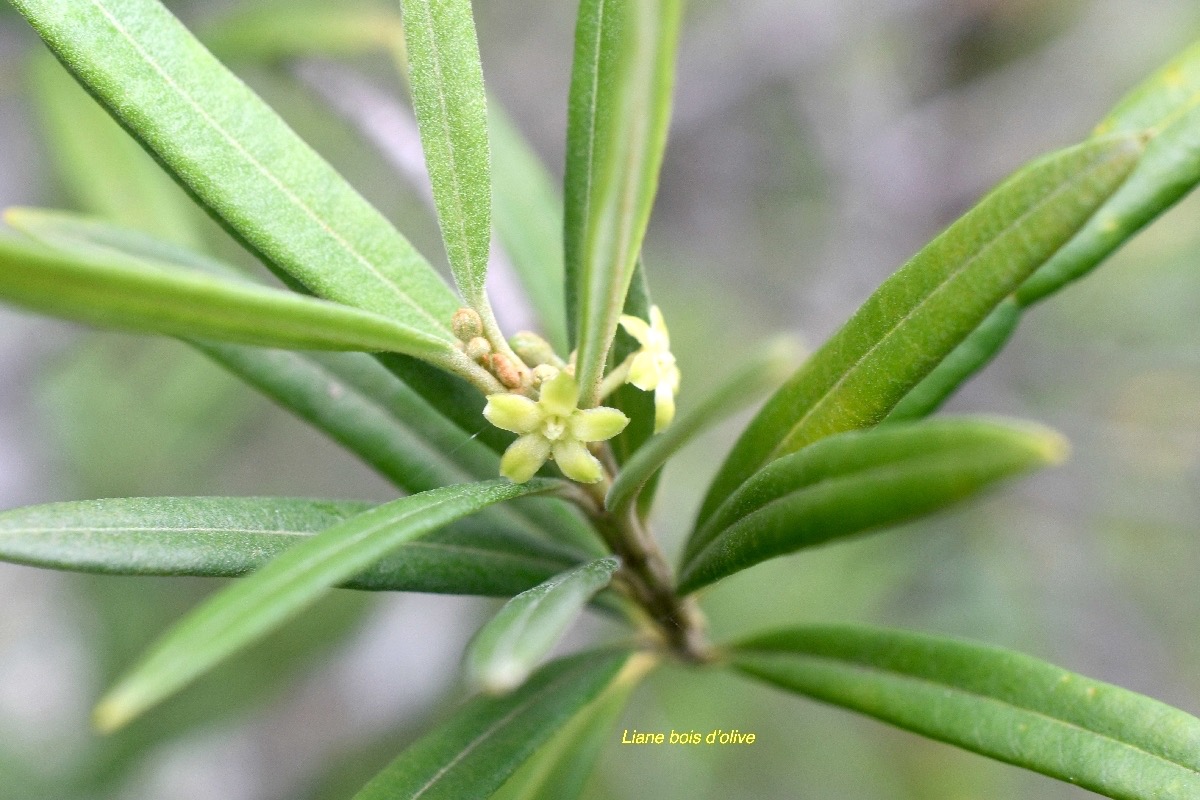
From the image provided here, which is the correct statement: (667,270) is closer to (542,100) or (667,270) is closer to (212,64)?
(542,100)

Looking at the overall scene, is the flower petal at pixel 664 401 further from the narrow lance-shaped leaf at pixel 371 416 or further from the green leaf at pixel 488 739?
the green leaf at pixel 488 739

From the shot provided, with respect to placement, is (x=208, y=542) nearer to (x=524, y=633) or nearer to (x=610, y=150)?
(x=524, y=633)

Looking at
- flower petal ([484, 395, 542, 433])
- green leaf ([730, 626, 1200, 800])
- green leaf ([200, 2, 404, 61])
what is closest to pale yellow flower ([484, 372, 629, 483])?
flower petal ([484, 395, 542, 433])

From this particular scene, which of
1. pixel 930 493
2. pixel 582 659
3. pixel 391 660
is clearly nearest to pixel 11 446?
pixel 391 660

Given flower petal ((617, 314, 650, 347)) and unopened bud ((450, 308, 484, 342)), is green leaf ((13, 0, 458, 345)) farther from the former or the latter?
flower petal ((617, 314, 650, 347))

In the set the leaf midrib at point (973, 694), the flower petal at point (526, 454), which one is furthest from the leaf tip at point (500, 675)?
the leaf midrib at point (973, 694)
